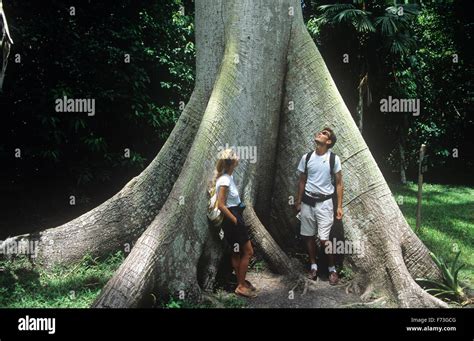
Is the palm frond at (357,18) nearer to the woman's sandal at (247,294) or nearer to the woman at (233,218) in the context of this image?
the woman at (233,218)

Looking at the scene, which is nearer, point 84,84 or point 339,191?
point 339,191

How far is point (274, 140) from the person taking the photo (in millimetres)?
6289

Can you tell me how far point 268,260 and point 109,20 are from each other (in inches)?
231

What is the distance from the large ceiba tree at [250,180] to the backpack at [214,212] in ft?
0.39

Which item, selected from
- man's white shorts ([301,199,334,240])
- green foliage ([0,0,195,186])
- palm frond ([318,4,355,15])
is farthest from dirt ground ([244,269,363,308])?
palm frond ([318,4,355,15])

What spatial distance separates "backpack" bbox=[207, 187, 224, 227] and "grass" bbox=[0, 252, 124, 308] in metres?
1.52

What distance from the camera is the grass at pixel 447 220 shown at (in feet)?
23.6
